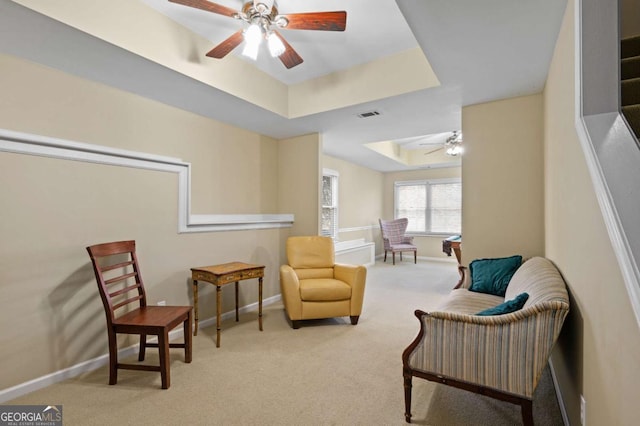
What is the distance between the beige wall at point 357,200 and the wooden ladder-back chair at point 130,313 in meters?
4.00

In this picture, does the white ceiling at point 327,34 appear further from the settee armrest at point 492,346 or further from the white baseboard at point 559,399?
the white baseboard at point 559,399

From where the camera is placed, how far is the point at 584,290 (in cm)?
136

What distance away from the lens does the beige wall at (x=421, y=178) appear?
748 cm

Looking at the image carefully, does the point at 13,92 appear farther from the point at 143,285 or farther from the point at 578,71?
the point at 578,71

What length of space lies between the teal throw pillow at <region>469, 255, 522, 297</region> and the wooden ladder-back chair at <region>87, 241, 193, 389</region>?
266 cm

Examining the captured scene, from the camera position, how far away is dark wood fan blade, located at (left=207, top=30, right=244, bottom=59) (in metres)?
2.11

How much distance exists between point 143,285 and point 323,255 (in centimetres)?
196

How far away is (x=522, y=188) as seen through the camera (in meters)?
2.99

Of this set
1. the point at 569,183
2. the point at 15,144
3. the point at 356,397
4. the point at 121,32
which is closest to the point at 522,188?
the point at 569,183

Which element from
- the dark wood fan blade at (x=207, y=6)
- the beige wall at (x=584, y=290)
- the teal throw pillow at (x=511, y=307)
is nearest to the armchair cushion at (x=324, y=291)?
the teal throw pillow at (x=511, y=307)

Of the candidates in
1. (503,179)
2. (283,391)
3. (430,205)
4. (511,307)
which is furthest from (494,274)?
(430,205)

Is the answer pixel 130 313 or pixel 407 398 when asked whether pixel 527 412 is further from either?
pixel 130 313

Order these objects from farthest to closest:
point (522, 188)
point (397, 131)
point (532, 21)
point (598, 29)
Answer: point (397, 131) < point (522, 188) < point (532, 21) < point (598, 29)

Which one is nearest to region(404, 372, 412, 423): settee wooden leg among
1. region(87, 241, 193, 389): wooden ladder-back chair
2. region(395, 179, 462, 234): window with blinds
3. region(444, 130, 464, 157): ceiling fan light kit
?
region(87, 241, 193, 389): wooden ladder-back chair
